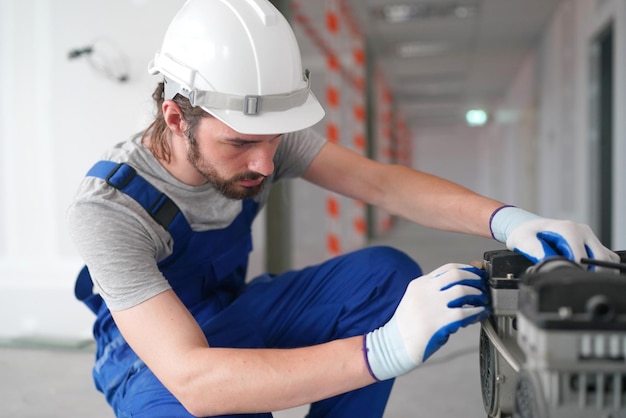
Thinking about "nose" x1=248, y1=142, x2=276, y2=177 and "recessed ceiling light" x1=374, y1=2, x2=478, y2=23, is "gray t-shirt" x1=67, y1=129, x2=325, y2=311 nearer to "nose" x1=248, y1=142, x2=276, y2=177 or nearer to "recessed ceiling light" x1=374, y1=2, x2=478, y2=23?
"nose" x1=248, y1=142, x2=276, y2=177

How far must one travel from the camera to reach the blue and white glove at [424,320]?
949mm

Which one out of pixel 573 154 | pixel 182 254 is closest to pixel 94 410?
pixel 182 254

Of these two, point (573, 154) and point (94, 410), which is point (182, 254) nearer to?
point (94, 410)

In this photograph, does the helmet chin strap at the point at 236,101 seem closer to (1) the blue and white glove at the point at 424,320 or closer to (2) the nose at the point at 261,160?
(2) the nose at the point at 261,160

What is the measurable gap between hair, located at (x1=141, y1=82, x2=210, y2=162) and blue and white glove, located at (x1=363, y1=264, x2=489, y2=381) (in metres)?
0.57

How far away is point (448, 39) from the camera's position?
25.7 ft

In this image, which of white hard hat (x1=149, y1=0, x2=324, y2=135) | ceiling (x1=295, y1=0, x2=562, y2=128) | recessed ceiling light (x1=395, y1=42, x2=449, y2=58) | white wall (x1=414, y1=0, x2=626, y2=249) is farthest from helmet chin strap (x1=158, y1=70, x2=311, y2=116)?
recessed ceiling light (x1=395, y1=42, x2=449, y2=58)

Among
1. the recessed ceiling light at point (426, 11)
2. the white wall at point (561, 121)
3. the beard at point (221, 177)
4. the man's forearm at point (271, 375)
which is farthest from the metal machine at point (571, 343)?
the recessed ceiling light at point (426, 11)

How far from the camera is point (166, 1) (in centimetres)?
249

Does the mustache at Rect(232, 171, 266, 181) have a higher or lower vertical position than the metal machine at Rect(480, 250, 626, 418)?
higher

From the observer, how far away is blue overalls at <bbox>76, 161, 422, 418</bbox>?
129cm

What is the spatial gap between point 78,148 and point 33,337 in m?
0.84

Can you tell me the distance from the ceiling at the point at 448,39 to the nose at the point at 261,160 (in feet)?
10.5

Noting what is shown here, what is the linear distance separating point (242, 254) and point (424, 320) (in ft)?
2.41
